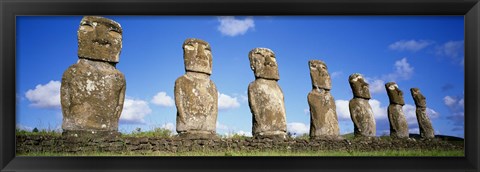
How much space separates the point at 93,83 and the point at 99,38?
83cm

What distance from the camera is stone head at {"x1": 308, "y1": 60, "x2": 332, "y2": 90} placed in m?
15.6

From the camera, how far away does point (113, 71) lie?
11.4m

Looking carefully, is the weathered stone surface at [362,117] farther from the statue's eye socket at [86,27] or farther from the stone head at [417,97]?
the statue's eye socket at [86,27]

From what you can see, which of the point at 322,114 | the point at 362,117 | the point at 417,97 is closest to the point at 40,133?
the point at 322,114

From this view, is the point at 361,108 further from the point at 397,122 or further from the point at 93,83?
the point at 93,83

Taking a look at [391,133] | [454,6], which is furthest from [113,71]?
[391,133]

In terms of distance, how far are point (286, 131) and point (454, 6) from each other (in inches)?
261

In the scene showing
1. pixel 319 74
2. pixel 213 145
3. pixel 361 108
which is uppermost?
pixel 319 74

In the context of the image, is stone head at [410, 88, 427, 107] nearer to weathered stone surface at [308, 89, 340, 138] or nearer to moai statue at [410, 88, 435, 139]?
moai statue at [410, 88, 435, 139]

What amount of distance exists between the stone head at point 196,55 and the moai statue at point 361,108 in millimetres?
5798

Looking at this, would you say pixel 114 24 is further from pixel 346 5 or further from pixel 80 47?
pixel 346 5

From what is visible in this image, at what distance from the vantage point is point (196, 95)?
12656mm

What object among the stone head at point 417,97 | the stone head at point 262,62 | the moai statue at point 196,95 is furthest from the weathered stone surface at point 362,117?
the moai statue at point 196,95

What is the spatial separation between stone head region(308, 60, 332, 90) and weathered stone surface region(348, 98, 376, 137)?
1.71m
